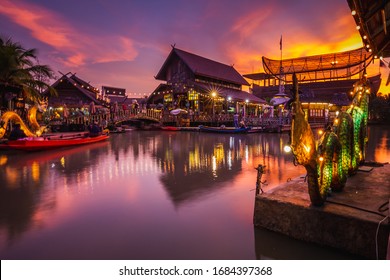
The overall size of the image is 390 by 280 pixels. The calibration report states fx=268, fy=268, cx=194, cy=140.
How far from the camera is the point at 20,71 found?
758 inches

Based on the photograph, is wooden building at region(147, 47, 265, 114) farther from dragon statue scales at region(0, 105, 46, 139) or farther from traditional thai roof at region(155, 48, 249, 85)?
dragon statue scales at region(0, 105, 46, 139)

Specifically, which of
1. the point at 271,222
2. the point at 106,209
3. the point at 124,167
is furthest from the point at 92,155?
the point at 271,222

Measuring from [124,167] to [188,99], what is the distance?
83.3 ft

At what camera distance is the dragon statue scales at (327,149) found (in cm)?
338

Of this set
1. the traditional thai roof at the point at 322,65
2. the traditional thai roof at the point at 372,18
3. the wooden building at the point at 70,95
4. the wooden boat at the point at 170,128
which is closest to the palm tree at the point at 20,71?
the wooden building at the point at 70,95

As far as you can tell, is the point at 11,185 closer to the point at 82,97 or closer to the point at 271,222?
the point at 271,222

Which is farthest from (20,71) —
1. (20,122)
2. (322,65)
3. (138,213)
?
(322,65)

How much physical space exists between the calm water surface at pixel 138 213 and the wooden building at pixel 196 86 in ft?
75.5

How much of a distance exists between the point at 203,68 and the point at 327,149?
3154cm

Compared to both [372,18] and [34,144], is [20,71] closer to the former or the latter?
[34,144]

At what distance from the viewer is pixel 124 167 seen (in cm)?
1042

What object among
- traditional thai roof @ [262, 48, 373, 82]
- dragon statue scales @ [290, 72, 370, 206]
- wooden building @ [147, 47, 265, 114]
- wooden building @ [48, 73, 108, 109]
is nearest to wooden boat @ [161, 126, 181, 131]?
wooden building @ [147, 47, 265, 114]

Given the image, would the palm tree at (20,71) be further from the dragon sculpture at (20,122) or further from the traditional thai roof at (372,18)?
the traditional thai roof at (372,18)

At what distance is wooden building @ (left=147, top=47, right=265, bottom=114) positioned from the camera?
1277 inches
